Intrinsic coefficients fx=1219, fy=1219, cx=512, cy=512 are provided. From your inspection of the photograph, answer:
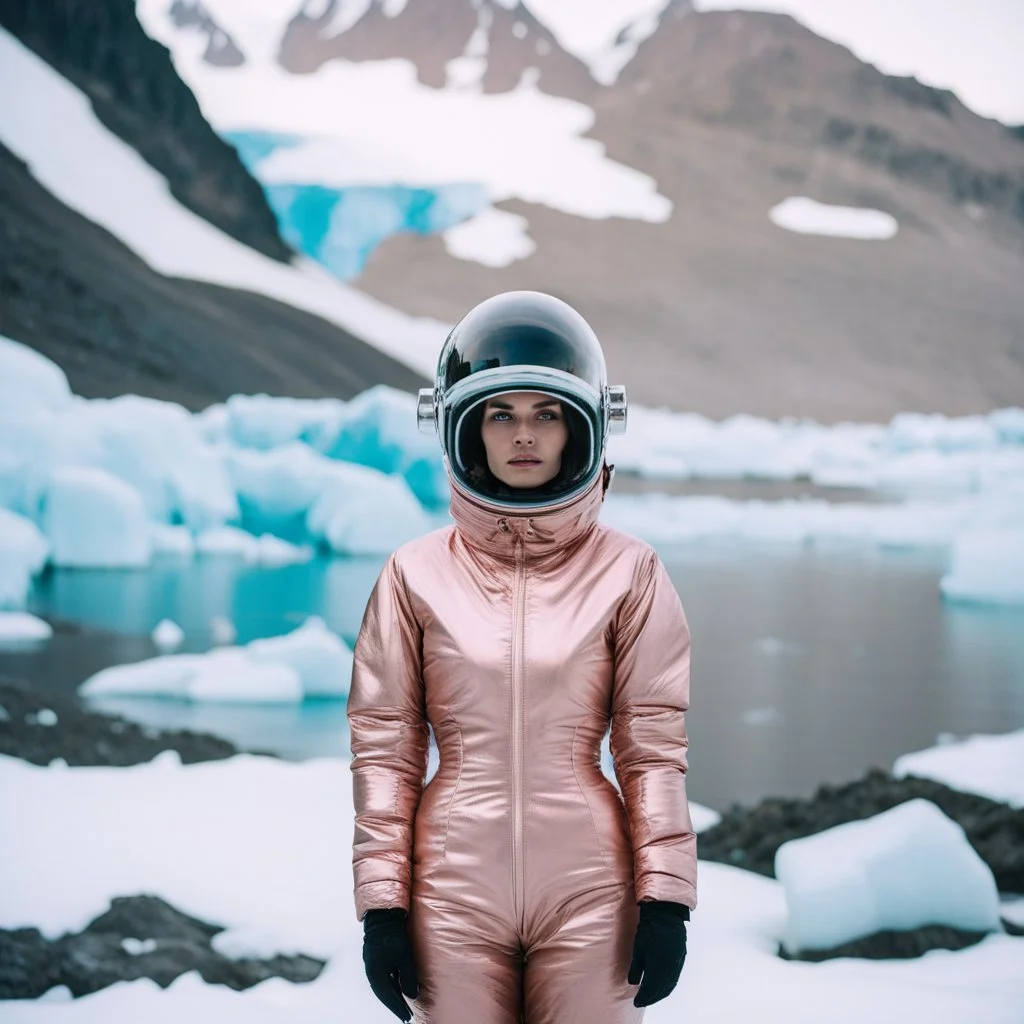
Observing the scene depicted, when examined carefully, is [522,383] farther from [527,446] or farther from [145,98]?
[145,98]

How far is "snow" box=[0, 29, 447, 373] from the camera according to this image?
3028 centimetres

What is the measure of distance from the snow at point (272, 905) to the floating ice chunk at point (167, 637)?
394 centimetres

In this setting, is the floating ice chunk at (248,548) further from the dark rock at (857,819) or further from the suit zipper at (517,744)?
the suit zipper at (517,744)

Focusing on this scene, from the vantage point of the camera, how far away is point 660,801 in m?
1.19

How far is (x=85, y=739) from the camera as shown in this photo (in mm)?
4605

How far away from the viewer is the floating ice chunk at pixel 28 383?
11602 mm

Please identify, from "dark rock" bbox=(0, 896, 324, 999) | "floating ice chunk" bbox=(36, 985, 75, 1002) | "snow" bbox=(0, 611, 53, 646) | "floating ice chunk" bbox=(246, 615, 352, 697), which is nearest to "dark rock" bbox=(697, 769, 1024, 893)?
"dark rock" bbox=(0, 896, 324, 999)

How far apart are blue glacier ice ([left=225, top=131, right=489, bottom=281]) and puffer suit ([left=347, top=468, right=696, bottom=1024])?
1500 inches

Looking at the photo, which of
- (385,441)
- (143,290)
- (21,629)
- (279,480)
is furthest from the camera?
(143,290)

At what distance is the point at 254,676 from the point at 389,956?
5223 millimetres

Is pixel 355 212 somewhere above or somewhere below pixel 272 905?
above

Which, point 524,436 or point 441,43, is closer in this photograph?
point 524,436

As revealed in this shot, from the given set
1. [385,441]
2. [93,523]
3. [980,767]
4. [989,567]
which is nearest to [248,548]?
[93,523]

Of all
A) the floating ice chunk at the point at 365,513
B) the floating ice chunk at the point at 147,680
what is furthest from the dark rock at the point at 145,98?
the floating ice chunk at the point at 147,680
